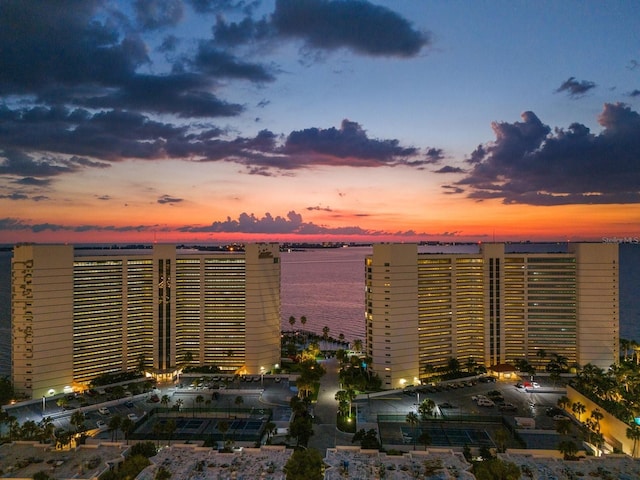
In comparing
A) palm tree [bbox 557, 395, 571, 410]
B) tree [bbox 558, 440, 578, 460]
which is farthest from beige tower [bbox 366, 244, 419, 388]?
tree [bbox 558, 440, 578, 460]

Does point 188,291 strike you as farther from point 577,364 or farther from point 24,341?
point 577,364

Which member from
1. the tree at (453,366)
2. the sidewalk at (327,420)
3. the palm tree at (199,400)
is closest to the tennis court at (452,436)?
the sidewalk at (327,420)

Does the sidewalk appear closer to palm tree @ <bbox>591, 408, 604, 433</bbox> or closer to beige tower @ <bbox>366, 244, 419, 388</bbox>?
beige tower @ <bbox>366, 244, 419, 388</bbox>

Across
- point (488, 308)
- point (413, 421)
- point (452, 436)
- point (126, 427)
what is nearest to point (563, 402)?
point (452, 436)

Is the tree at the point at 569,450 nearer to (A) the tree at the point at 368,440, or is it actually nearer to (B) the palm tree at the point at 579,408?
(B) the palm tree at the point at 579,408

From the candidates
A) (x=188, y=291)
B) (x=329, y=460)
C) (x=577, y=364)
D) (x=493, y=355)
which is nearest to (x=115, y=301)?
(x=188, y=291)

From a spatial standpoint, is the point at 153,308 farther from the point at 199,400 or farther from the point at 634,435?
the point at 634,435
